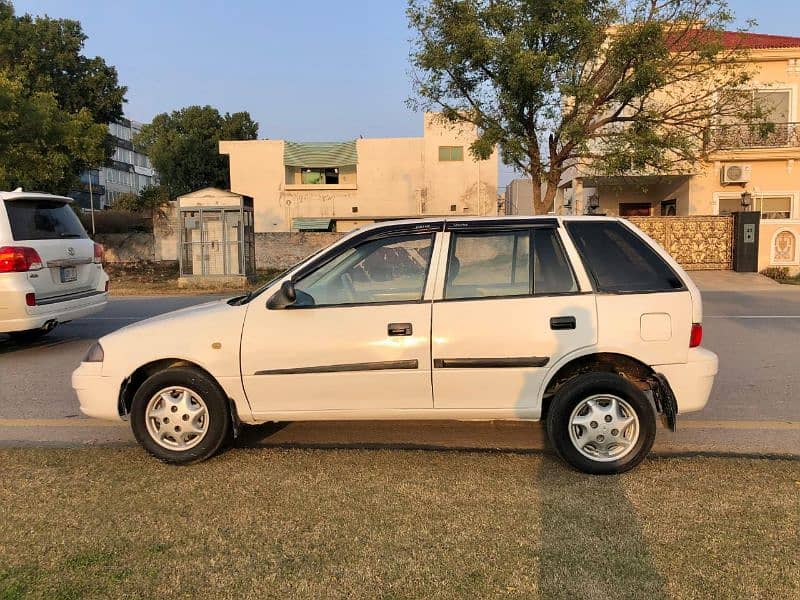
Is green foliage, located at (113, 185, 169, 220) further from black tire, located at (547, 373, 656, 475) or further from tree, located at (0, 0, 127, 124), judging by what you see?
black tire, located at (547, 373, 656, 475)

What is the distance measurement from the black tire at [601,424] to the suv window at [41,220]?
22.2 ft

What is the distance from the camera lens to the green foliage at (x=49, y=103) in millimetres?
18203

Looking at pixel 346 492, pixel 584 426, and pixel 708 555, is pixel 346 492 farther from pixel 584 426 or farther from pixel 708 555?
pixel 708 555

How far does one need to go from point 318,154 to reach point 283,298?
36.1 meters

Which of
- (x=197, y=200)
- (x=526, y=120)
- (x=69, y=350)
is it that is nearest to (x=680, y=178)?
(x=526, y=120)

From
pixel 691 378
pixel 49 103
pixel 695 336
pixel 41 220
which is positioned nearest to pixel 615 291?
pixel 695 336

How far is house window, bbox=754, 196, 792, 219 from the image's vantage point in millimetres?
24625

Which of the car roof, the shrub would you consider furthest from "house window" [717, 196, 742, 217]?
the car roof

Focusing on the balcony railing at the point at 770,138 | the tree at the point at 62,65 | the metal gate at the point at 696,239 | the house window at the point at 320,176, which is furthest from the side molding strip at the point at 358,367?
the house window at the point at 320,176

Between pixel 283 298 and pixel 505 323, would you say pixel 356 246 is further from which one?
pixel 505 323

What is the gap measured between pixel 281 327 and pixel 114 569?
1.73 m

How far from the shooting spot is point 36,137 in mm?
18750

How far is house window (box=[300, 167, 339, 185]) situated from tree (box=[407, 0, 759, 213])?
2304 cm

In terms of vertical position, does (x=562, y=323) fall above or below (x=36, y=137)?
below
